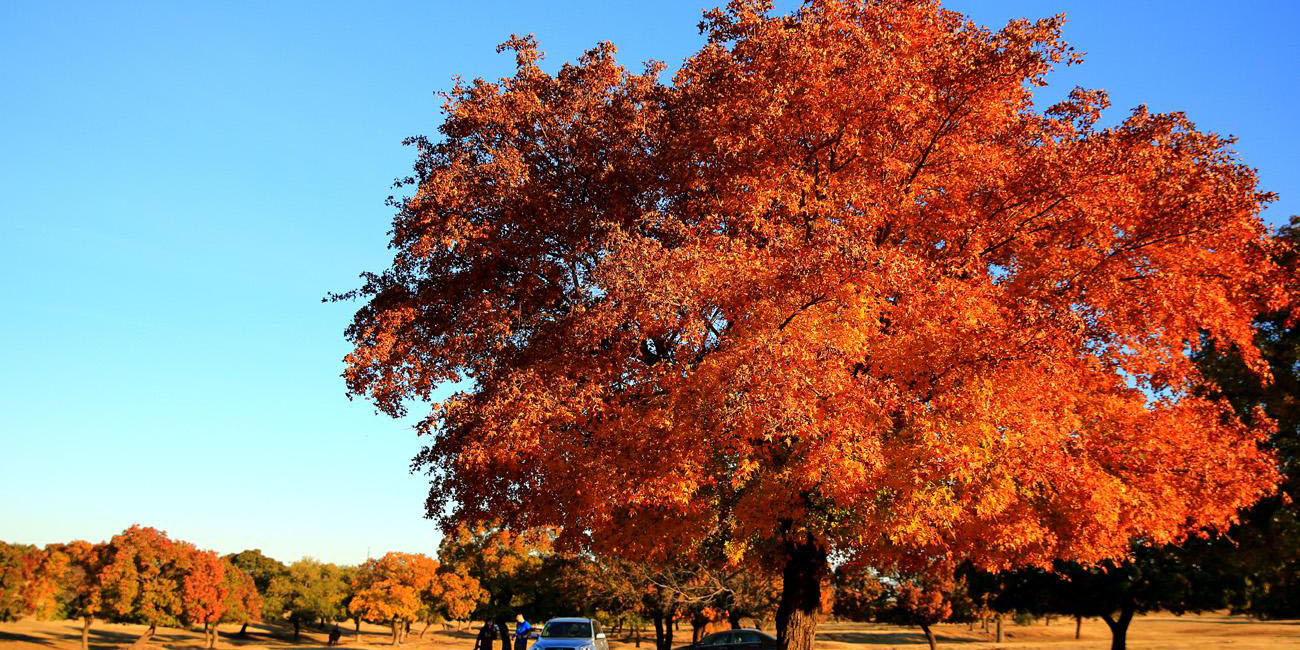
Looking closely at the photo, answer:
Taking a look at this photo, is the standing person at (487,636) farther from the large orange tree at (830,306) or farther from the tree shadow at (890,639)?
the tree shadow at (890,639)

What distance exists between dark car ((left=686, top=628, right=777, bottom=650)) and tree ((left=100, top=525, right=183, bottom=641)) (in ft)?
198

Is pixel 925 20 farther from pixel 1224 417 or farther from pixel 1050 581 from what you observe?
pixel 1050 581

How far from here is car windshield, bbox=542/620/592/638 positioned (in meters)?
28.1

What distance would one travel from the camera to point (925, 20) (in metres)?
17.5

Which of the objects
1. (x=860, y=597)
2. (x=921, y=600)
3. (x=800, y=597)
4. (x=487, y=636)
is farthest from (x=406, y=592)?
(x=800, y=597)

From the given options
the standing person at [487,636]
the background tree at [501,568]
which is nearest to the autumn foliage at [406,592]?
the background tree at [501,568]

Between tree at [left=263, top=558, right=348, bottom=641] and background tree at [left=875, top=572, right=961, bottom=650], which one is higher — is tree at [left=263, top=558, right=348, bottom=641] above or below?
below

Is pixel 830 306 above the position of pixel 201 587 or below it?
above

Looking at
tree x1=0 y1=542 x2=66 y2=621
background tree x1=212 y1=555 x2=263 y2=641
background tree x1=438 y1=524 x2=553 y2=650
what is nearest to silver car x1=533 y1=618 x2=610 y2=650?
Answer: background tree x1=438 y1=524 x2=553 y2=650

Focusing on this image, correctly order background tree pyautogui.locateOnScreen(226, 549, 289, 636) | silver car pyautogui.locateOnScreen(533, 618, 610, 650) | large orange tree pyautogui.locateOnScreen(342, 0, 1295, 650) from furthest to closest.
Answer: background tree pyautogui.locateOnScreen(226, 549, 289, 636) < silver car pyautogui.locateOnScreen(533, 618, 610, 650) < large orange tree pyautogui.locateOnScreen(342, 0, 1295, 650)

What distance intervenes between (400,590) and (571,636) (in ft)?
189

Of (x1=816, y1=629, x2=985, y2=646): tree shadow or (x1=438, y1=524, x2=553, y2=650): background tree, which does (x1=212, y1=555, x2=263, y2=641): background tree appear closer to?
(x1=438, y1=524, x2=553, y2=650): background tree

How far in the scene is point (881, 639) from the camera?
95875mm

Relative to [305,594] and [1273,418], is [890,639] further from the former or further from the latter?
[1273,418]
